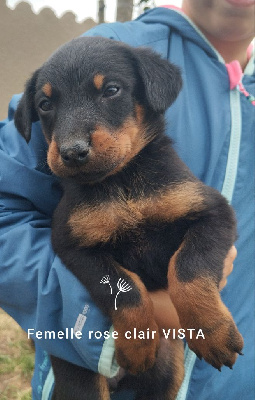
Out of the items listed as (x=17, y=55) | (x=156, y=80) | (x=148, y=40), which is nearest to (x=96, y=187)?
(x=156, y=80)

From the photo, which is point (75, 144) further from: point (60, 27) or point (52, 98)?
point (60, 27)

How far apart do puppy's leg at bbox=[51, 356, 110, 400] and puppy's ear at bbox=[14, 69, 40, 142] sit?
3.12 feet

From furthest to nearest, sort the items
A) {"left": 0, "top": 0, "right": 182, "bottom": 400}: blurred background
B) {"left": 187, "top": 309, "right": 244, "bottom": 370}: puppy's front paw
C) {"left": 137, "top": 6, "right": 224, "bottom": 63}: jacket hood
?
1. {"left": 0, "top": 0, "right": 182, "bottom": 400}: blurred background
2. {"left": 137, "top": 6, "right": 224, "bottom": 63}: jacket hood
3. {"left": 187, "top": 309, "right": 244, "bottom": 370}: puppy's front paw

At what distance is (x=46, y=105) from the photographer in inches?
71.1

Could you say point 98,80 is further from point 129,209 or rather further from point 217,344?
point 217,344

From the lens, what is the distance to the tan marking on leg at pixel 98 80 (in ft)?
5.54

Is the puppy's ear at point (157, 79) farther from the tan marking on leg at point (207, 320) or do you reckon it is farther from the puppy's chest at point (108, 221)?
the tan marking on leg at point (207, 320)

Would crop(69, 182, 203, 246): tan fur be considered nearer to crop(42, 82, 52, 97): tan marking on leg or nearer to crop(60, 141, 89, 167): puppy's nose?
crop(60, 141, 89, 167): puppy's nose

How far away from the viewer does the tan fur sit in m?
1.66

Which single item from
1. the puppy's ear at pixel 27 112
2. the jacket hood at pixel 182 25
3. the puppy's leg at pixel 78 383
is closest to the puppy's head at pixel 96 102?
the puppy's ear at pixel 27 112

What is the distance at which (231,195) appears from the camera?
2059 millimetres

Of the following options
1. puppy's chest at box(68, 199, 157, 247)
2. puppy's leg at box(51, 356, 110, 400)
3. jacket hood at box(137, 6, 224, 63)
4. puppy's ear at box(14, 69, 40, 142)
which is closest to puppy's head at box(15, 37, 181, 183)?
puppy's ear at box(14, 69, 40, 142)

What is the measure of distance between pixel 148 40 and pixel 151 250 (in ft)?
3.46

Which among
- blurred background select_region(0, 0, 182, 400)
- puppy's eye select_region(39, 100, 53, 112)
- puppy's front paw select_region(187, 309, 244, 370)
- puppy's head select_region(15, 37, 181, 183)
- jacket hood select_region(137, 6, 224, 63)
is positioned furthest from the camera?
blurred background select_region(0, 0, 182, 400)
